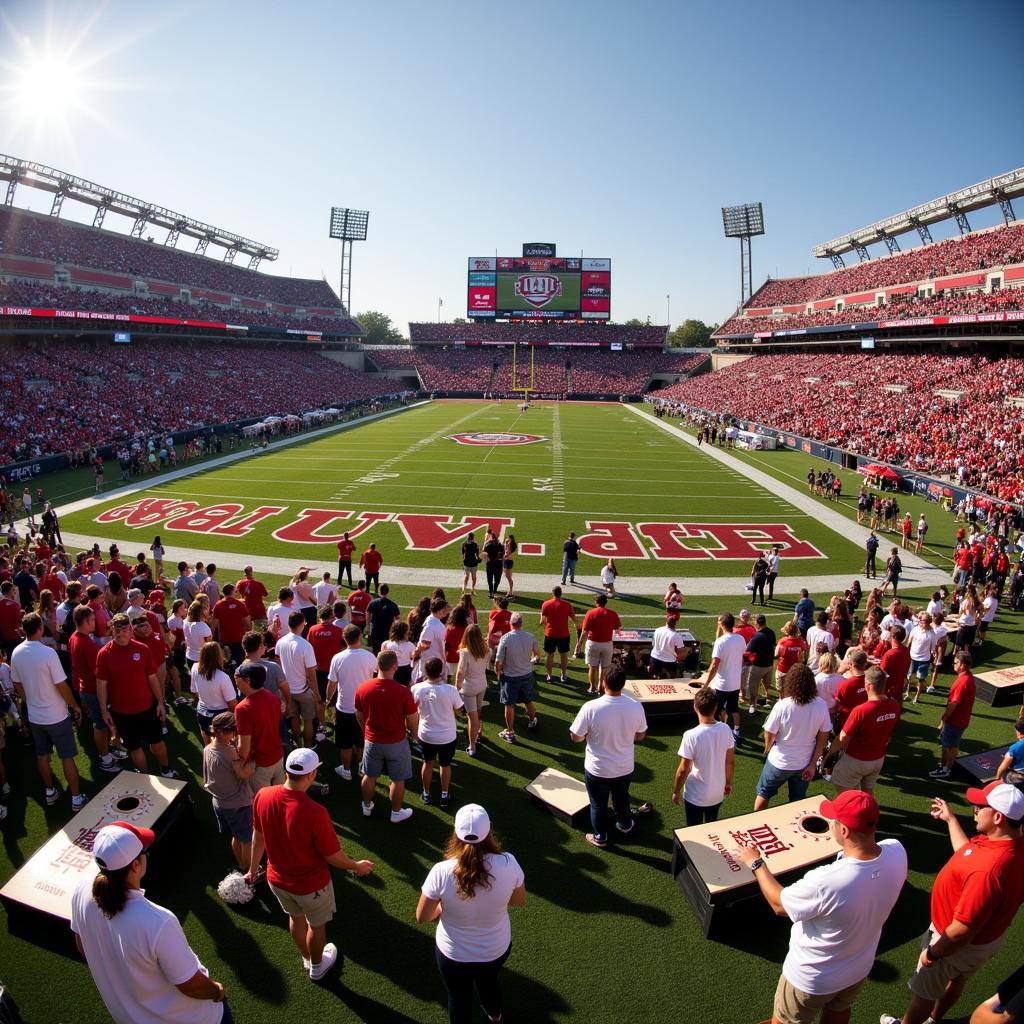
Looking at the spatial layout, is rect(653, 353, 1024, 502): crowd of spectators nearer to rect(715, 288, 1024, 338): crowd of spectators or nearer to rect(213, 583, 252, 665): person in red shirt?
rect(715, 288, 1024, 338): crowd of spectators

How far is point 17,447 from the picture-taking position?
28078 millimetres

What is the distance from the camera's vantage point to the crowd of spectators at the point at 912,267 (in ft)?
145

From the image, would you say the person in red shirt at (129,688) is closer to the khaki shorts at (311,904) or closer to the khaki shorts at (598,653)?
the khaki shorts at (311,904)

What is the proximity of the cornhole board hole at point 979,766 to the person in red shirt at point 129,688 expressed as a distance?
353 inches

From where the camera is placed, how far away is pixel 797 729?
226 inches

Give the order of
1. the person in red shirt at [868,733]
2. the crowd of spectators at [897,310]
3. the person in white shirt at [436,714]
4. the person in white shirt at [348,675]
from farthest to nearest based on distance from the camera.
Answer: the crowd of spectators at [897,310], the person in white shirt at [348,675], the person in white shirt at [436,714], the person in red shirt at [868,733]

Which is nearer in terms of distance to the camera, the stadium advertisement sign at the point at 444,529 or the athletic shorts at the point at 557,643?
the athletic shorts at the point at 557,643

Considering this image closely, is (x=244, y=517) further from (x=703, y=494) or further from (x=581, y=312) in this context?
(x=581, y=312)

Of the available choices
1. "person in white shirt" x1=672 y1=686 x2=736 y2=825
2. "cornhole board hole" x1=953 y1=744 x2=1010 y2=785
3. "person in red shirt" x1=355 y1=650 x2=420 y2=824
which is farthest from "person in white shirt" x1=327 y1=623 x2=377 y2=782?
"cornhole board hole" x1=953 y1=744 x2=1010 y2=785

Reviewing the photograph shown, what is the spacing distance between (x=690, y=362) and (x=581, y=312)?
1565 cm

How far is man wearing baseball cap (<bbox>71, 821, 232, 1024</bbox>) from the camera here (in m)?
3.01

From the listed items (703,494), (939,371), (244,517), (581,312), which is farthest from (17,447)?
(581,312)

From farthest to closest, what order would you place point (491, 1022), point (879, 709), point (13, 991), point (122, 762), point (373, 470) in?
point (373, 470) → point (122, 762) → point (879, 709) → point (13, 991) → point (491, 1022)

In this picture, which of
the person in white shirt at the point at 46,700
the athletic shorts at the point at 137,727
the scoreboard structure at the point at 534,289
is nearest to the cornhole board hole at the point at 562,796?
the athletic shorts at the point at 137,727
